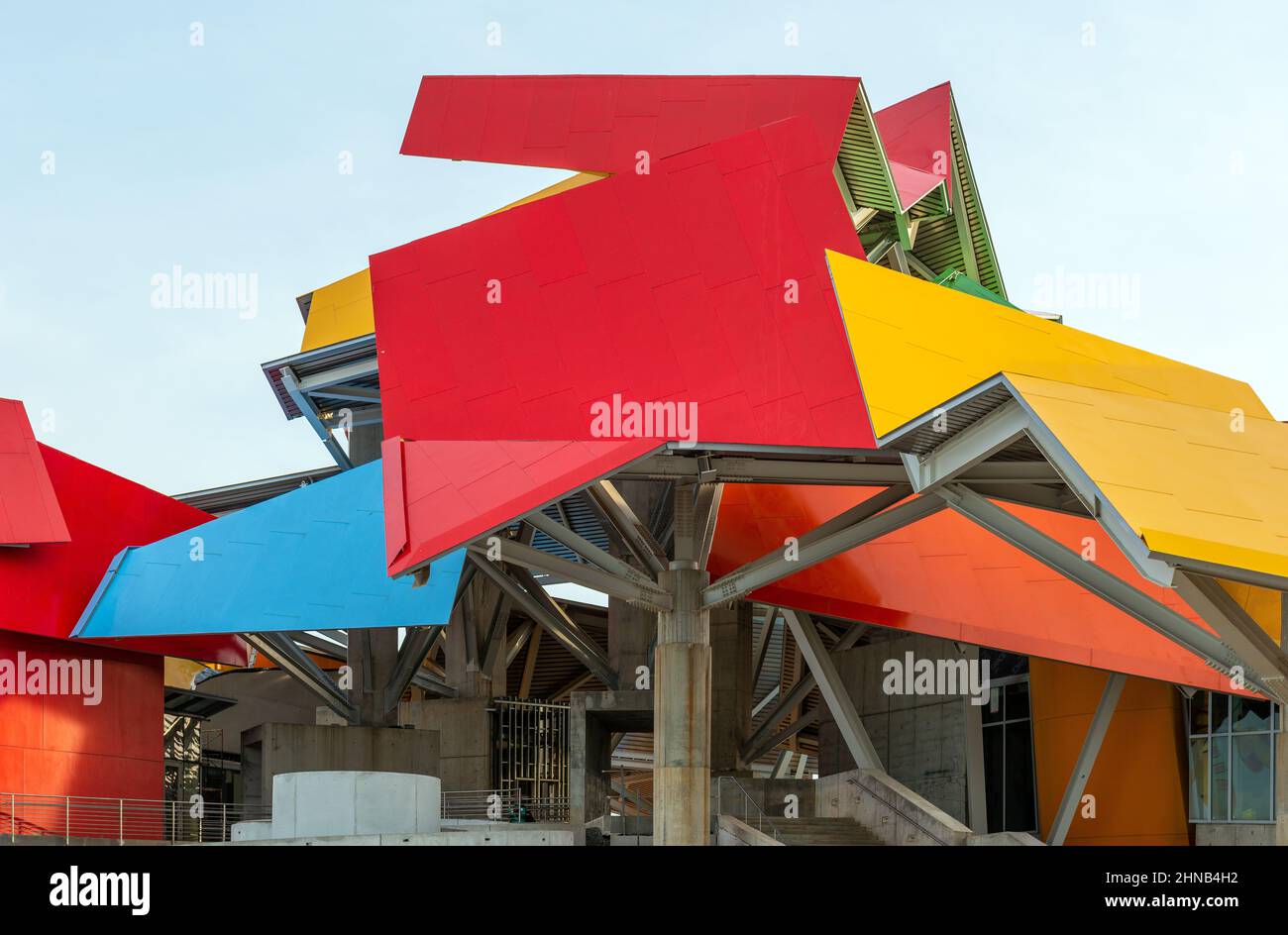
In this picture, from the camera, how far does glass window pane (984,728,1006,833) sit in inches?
1346

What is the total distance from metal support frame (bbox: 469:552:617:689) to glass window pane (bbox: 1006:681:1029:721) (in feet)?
35.6

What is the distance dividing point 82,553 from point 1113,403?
2277 centimetres

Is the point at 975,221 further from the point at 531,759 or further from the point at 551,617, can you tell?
the point at 531,759

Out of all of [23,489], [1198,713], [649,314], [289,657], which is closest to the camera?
[649,314]

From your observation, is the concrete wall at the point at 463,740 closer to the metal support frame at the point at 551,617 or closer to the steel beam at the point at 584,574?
the metal support frame at the point at 551,617

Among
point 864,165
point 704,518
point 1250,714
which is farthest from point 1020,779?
point 864,165

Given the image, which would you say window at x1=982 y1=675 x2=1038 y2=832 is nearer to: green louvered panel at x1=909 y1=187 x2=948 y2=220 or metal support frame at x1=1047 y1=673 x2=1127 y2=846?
metal support frame at x1=1047 y1=673 x2=1127 y2=846

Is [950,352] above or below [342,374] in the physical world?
below

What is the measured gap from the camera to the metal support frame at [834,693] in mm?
32781

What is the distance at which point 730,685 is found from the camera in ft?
133

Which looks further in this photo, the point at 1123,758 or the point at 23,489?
the point at 23,489
